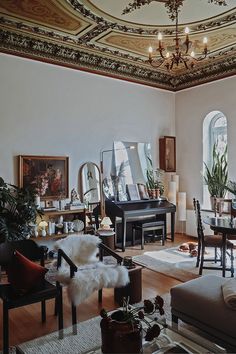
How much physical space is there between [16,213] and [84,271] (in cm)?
175

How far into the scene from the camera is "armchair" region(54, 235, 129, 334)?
9.54 ft

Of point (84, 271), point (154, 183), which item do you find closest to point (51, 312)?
point (84, 271)

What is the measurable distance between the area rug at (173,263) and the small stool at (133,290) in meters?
0.93

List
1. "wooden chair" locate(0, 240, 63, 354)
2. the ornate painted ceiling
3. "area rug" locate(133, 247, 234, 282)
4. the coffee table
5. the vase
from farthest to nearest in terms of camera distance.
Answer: "area rug" locate(133, 247, 234, 282), the ornate painted ceiling, "wooden chair" locate(0, 240, 63, 354), the coffee table, the vase

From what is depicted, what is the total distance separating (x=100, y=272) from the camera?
3.13m

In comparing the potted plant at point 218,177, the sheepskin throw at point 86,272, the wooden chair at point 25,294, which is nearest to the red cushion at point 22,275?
the wooden chair at point 25,294

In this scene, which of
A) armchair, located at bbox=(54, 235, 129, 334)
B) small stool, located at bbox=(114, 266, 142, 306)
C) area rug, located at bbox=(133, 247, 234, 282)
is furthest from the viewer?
A: area rug, located at bbox=(133, 247, 234, 282)

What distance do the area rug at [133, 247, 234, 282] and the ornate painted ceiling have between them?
346cm

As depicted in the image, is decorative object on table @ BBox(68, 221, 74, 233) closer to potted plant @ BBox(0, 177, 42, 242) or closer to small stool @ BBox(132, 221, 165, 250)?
potted plant @ BBox(0, 177, 42, 242)

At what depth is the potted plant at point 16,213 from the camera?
14.1ft

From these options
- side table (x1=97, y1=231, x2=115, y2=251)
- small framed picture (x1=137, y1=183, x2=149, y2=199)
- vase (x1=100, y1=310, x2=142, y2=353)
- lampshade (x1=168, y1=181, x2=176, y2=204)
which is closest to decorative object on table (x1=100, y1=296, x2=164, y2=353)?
vase (x1=100, y1=310, x2=142, y2=353)

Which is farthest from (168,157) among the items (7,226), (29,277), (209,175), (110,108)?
(29,277)

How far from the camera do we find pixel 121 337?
1847mm

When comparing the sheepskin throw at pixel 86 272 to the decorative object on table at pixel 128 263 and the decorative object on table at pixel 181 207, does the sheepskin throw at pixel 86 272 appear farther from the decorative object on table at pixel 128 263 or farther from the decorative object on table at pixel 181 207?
the decorative object on table at pixel 181 207
